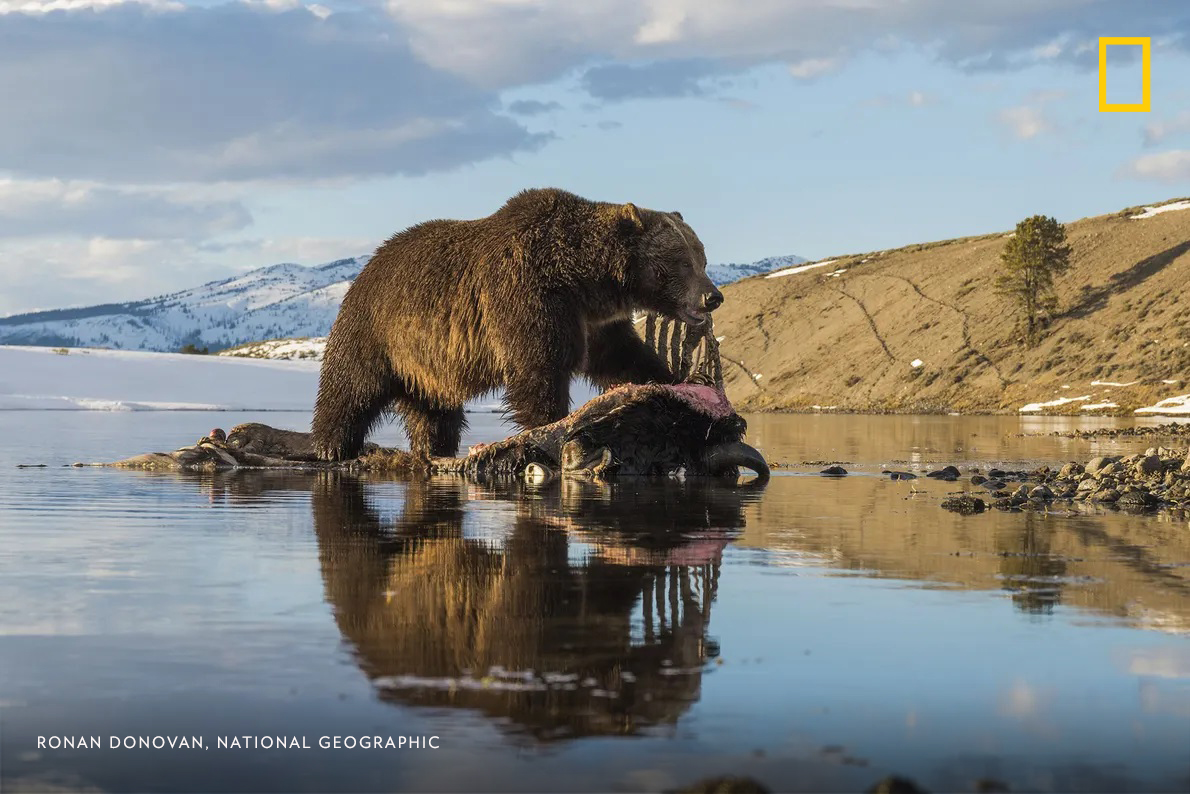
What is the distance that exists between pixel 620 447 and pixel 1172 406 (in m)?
63.1

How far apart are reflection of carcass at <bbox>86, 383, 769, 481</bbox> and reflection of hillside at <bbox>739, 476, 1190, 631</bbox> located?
283 centimetres

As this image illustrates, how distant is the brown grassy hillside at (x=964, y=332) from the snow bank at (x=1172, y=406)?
1242mm

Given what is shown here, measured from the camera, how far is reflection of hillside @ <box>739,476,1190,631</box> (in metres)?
7.11

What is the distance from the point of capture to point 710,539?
31.4 feet

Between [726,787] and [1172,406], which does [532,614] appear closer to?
[726,787]

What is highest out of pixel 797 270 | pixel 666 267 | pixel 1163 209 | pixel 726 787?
pixel 1163 209

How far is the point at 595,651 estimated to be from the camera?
5.38 m

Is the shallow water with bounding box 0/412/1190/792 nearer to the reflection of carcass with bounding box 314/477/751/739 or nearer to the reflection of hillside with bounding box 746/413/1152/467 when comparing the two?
the reflection of carcass with bounding box 314/477/751/739

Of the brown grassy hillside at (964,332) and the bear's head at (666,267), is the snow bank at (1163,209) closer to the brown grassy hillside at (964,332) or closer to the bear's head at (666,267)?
the brown grassy hillside at (964,332)

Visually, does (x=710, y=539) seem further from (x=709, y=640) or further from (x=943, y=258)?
(x=943, y=258)

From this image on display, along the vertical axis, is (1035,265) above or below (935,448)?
above

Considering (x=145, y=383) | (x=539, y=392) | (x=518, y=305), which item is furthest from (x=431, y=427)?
(x=145, y=383)

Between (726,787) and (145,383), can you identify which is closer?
(726,787)

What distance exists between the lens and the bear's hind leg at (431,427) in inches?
728
